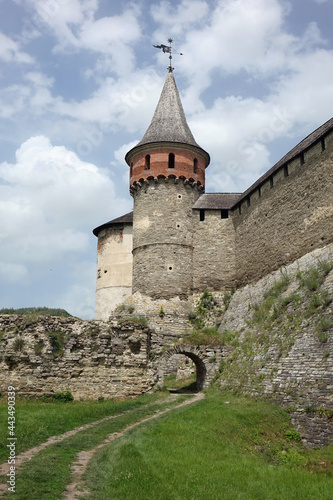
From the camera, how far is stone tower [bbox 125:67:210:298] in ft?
93.8

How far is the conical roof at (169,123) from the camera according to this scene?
3090cm

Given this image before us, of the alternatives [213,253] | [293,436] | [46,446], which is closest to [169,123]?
[213,253]

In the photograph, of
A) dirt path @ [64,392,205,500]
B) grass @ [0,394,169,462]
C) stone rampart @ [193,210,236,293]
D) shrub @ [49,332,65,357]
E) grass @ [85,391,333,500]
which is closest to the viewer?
dirt path @ [64,392,205,500]

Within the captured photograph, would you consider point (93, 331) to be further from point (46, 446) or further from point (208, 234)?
point (208, 234)

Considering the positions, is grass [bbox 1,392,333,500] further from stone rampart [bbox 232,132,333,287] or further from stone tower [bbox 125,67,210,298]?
stone tower [bbox 125,67,210,298]

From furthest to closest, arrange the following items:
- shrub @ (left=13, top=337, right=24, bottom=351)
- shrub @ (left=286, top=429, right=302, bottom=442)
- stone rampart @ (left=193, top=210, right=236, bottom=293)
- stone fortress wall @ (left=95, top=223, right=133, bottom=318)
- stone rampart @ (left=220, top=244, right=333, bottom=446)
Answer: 1. stone fortress wall @ (left=95, top=223, right=133, bottom=318)
2. stone rampart @ (left=193, top=210, right=236, bottom=293)
3. shrub @ (left=13, top=337, right=24, bottom=351)
4. stone rampart @ (left=220, top=244, right=333, bottom=446)
5. shrub @ (left=286, top=429, right=302, bottom=442)

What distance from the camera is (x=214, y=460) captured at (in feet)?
31.3

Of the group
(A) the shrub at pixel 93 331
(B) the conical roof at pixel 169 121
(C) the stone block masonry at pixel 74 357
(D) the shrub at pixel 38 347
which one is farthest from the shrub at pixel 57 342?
(B) the conical roof at pixel 169 121

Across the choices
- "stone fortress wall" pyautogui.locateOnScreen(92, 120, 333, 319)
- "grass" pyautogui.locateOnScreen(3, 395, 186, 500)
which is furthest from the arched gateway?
"stone fortress wall" pyautogui.locateOnScreen(92, 120, 333, 319)

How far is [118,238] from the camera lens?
35.3m

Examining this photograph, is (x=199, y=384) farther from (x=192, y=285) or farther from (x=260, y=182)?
(x=260, y=182)

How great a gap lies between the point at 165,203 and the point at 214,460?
21.6m

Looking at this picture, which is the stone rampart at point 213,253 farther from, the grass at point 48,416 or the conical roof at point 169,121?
the grass at point 48,416

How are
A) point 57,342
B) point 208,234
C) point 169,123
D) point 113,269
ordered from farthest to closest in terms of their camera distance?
point 113,269
point 169,123
point 208,234
point 57,342
